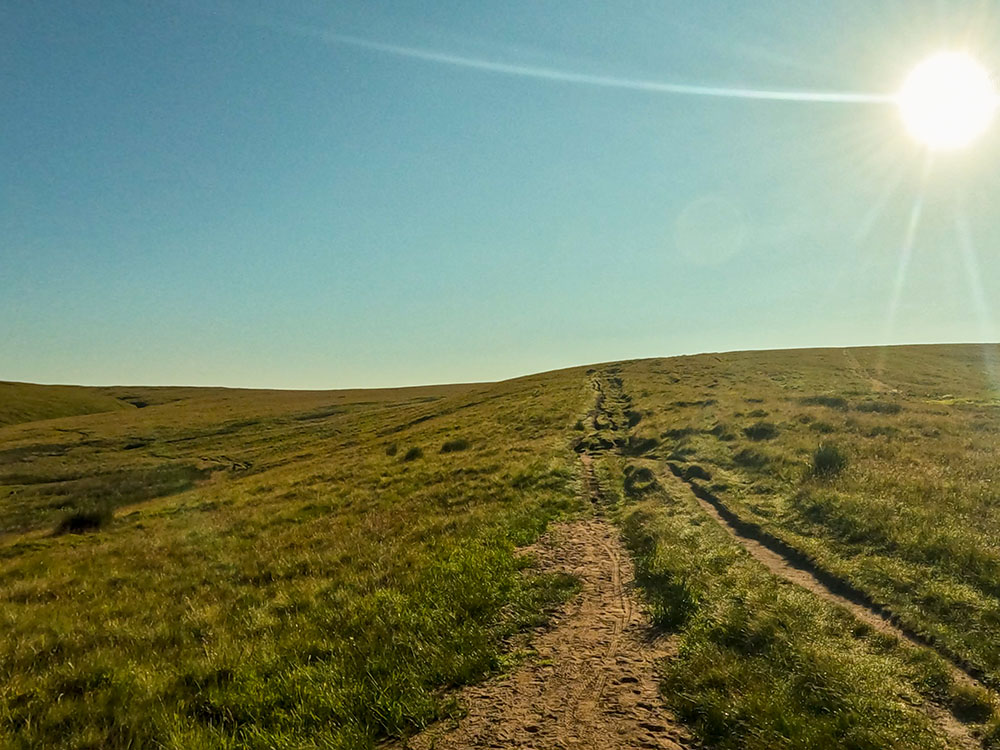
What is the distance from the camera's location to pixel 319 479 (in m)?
31.1

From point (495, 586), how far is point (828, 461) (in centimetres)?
1438

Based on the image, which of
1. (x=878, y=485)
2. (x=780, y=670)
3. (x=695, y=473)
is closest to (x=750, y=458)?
(x=695, y=473)

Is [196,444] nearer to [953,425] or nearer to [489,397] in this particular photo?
[489,397]

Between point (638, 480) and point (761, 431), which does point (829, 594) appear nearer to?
point (638, 480)

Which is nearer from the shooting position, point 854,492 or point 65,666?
point 65,666

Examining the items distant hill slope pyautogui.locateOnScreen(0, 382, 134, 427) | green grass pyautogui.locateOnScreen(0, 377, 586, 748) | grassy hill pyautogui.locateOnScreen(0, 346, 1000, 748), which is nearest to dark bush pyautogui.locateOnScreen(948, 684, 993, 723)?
grassy hill pyautogui.locateOnScreen(0, 346, 1000, 748)

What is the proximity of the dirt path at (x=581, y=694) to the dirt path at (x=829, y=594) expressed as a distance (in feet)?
10.5

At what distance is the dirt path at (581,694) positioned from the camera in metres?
6.62

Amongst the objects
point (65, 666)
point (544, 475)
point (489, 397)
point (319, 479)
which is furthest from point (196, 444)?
A: point (65, 666)

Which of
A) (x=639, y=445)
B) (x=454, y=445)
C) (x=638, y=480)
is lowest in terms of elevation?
(x=638, y=480)

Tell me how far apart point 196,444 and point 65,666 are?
69.0 m

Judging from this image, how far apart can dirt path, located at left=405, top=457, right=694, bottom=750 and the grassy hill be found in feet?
1.31

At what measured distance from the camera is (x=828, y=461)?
19.2 metres

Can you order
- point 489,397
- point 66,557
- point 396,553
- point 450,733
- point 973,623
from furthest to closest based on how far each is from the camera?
1. point 489,397
2. point 66,557
3. point 396,553
4. point 973,623
5. point 450,733
